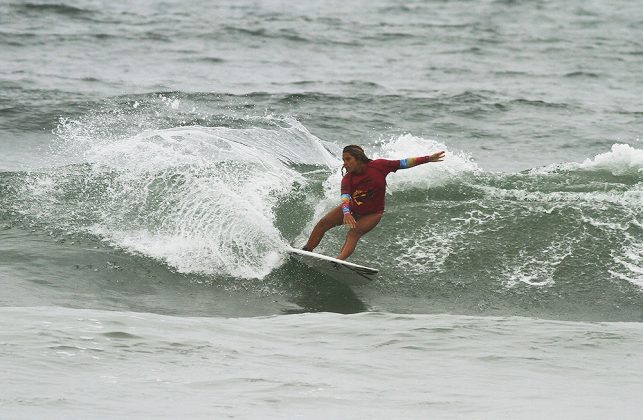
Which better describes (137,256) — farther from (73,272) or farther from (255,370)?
(255,370)

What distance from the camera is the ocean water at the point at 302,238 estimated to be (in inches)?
276

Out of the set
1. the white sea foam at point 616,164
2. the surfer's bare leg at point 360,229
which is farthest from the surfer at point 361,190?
the white sea foam at point 616,164

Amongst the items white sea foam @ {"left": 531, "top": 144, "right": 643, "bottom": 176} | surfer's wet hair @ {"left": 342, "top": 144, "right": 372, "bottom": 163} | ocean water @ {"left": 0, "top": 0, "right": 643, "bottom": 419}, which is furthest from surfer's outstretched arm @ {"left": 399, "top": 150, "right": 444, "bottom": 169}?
white sea foam @ {"left": 531, "top": 144, "right": 643, "bottom": 176}

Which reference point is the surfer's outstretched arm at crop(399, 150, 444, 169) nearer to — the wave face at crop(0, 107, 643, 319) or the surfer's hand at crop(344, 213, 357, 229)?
the surfer's hand at crop(344, 213, 357, 229)

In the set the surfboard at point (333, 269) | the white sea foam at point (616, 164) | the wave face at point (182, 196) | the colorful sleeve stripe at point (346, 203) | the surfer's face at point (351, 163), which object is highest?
the surfer's face at point (351, 163)

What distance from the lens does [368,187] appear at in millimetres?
10648

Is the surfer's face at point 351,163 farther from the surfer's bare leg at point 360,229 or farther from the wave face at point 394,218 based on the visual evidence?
A: the wave face at point 394,218

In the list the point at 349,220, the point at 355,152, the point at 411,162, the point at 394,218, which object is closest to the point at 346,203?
the point at 349,220

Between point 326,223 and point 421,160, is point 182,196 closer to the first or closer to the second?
point 326,223

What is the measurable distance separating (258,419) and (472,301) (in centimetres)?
471

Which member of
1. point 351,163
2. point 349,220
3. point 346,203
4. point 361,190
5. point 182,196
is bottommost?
point 182,196

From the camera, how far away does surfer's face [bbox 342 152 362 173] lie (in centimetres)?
1038

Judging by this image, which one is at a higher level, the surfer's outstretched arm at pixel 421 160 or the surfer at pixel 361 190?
the surfer's outstretched arm at pixel 421 160

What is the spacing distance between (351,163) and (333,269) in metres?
1.30
